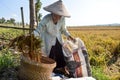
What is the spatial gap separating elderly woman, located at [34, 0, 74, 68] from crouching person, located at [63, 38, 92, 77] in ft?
0.36

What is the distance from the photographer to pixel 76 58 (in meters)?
6.36

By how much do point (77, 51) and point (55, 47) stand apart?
0.50 m

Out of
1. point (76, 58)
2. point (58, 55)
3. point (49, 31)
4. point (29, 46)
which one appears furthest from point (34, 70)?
point (76, 58)

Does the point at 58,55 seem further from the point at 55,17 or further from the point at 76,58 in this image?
the point at 55,17

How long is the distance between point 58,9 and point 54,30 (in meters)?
0.49

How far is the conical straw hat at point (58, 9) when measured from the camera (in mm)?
5550

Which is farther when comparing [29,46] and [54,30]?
[54,30]

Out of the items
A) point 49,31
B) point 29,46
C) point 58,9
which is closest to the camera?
point 29,46

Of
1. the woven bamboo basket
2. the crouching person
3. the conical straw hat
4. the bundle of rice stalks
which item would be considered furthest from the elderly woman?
the woven bamboo basket

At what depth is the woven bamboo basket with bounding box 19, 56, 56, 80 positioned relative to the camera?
4910 millimetres

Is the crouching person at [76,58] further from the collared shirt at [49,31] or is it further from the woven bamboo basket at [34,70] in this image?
the woven bamboo basket at [34,70]

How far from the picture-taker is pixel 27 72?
4.98 m

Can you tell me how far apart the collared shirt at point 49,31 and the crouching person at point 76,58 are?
0.88 ft

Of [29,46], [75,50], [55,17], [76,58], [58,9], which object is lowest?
[76,58]
